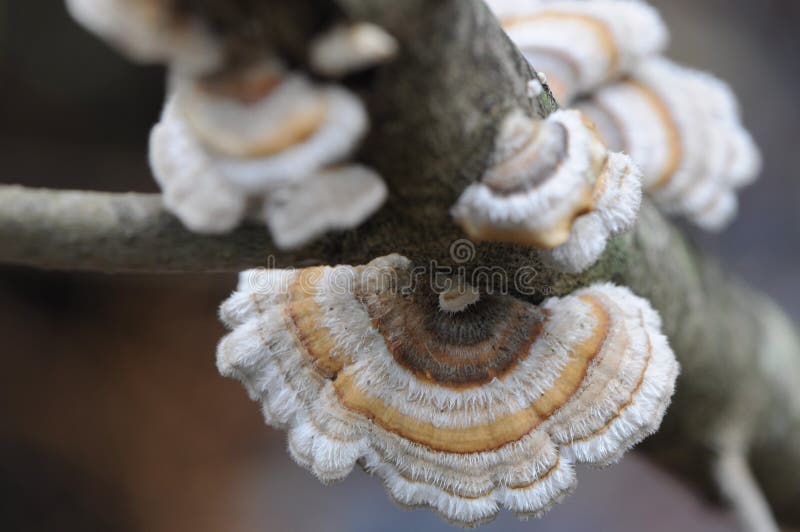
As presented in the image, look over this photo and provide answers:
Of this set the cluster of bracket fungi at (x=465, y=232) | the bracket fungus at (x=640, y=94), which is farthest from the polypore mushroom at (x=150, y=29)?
the bracket fungus at (x=640, y=94)

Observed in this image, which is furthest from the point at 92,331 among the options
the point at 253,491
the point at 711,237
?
the point at 711,237

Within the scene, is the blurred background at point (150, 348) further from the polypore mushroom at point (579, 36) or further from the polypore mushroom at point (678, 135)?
the polypore mushroom at point (579, 36)

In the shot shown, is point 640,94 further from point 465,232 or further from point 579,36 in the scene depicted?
point 465,232

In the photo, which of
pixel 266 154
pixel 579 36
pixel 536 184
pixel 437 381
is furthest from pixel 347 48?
pixel 579 36

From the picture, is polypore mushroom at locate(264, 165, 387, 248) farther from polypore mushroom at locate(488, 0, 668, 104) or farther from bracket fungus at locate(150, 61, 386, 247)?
polypore mushroom at locate(488, 0, 668, 104)

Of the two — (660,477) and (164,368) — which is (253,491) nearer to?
(164,368)

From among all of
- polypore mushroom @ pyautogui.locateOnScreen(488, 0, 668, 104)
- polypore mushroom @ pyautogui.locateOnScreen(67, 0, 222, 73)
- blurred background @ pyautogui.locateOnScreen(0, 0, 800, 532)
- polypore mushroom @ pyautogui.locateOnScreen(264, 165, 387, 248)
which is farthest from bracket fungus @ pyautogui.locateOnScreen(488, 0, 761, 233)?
blurred background @ pyautogui.locateOnScreen(0, 0, 800, 532)
